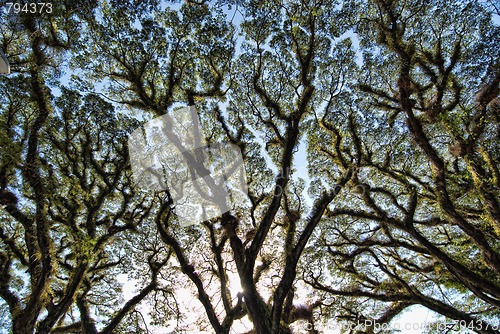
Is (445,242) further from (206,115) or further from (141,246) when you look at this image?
(141,246)

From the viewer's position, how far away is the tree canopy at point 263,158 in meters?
7.23

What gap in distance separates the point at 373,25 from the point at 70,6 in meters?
9.13

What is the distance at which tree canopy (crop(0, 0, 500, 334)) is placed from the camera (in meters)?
7.23

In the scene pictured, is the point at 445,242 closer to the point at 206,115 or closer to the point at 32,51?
the point at 206,115

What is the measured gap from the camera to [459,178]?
9.55 meters

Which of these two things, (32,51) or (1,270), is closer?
(32,51)

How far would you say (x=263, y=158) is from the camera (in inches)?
404

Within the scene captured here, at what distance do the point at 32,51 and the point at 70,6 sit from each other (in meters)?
1.67

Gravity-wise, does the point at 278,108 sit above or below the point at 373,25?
below

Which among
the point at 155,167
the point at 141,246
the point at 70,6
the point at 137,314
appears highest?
the point at 70,6

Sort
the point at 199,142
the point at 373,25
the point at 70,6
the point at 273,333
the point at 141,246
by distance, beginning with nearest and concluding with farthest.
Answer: the point at 273,333 → the point at 70,6 → the point at 373,25 → the point at 199,142 → the point at 141,246

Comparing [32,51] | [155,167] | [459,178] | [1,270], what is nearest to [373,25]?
[459,178]

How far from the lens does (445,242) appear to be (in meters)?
11.2

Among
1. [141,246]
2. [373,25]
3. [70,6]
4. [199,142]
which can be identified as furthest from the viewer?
[141,246]
